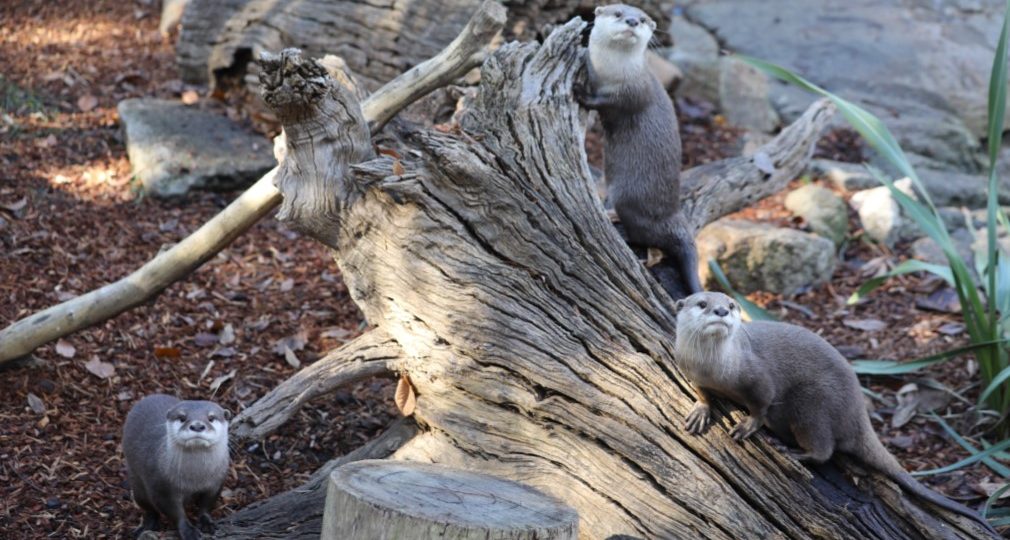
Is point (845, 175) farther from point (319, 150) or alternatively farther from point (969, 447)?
point (319, 150)

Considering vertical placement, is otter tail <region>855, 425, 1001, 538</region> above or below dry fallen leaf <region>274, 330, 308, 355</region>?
above

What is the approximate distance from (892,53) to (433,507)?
7.34 metres

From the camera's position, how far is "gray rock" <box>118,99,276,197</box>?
583cm

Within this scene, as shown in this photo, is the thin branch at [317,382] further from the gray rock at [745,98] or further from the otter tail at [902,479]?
the gray rock at [745,98]

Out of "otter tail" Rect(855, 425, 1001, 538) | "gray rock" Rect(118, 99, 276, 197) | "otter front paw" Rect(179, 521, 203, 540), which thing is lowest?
"otter front paw" Rect(179, 521, 203, 540)

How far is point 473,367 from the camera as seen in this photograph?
3.45 metres

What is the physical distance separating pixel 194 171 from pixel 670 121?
2893 mm

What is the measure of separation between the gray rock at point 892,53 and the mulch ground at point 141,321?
1.83m

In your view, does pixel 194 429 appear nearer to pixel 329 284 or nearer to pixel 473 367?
pixel 473 367

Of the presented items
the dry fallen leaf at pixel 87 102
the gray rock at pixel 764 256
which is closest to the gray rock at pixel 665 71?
the gray rock at pixel 764 256

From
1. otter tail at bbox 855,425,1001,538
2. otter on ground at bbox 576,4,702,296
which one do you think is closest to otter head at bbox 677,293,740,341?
otter tail at bbox 855,425,1001,538

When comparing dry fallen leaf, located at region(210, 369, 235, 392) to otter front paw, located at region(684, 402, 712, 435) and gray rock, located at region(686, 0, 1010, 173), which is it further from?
gray rock, located at region(686, 0, 1010, 173)

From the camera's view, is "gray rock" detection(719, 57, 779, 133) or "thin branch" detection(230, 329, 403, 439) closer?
"thin branch" detection(230, 329, 403, 439)

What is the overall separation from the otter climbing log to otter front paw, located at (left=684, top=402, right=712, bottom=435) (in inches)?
1.1
